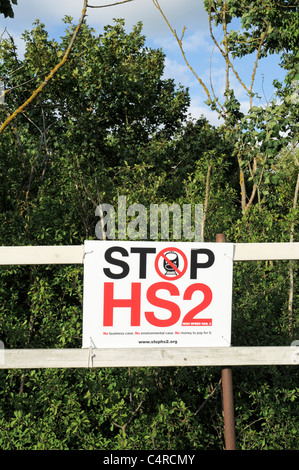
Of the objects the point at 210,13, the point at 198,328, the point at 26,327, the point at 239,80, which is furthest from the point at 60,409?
the point at 210,13

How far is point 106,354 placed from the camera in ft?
9.14

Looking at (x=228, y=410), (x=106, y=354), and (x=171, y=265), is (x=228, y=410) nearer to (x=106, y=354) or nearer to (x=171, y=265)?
(x=106, y=354)

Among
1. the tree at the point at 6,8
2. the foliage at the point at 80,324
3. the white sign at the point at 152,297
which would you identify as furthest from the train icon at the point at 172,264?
the tree at the point at 6,8

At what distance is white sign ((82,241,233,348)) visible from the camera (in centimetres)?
282

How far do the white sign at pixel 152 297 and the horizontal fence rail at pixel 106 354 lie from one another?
51 mm

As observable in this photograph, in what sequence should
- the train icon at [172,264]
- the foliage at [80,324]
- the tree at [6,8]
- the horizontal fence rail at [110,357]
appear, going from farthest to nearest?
the tree at [6,8] < the foliage at [80,324] < the train icon at [172,264] < the horizontal fence rail at [110,357]

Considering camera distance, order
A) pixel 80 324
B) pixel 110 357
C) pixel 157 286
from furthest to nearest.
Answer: pixel 80 324, pixel 157 286, pixel 110 357

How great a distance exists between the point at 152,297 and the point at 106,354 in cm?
41

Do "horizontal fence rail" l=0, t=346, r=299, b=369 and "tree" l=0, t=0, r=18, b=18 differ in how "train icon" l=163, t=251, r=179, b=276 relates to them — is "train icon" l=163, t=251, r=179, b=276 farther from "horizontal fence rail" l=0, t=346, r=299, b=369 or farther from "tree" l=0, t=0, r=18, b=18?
"tree" l=0, t=0, r=18, b=18

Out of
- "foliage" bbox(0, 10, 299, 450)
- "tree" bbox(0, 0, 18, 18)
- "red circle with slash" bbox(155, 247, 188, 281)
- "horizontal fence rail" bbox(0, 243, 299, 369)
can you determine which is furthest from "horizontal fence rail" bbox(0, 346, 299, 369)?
"tree" bbox(0, 0, 18, 18)

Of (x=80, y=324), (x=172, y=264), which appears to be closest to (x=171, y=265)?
(x=172, y=264)

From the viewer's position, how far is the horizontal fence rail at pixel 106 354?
110 inches

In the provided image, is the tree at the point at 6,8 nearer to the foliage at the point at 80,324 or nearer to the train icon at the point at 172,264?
the foliage at the point at 80,324

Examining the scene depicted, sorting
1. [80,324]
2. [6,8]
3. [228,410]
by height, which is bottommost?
[228,410]
